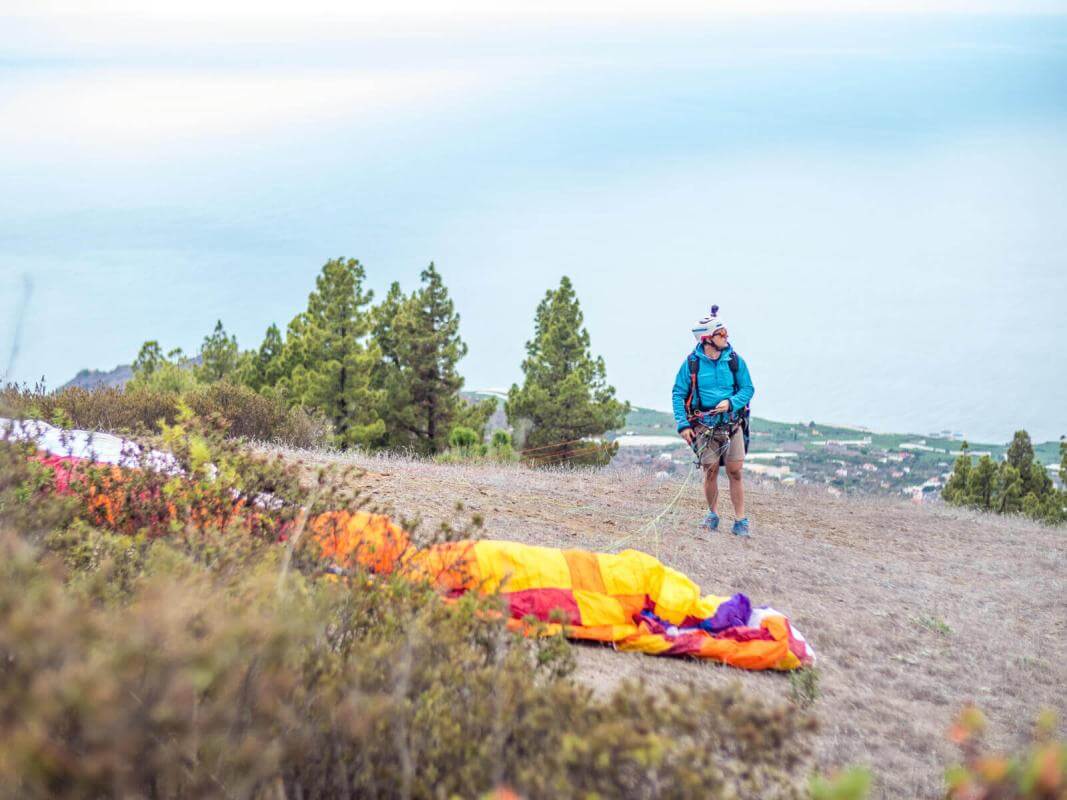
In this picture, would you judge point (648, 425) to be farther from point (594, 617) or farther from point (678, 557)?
point (594, 617)

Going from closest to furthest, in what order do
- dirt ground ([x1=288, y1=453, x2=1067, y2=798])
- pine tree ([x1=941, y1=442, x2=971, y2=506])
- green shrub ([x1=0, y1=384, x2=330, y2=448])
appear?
dirt ground ([x1=288, y1=453, x2=1067, y2=798])
green shrub ([x1=0, y1=384, x2=330, y2=448])
pine tree ([x1=941, y1=442, x2=971, y2=506])

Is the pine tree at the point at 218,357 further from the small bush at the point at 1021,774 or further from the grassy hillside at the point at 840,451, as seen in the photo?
the small bush at the point at 1021,774

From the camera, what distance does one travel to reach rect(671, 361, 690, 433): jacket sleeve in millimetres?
7512

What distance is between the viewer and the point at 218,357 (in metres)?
33.8

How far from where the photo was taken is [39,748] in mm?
1481

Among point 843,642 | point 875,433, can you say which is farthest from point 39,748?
point 875,433

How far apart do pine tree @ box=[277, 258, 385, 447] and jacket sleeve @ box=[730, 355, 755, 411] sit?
62.3 feet

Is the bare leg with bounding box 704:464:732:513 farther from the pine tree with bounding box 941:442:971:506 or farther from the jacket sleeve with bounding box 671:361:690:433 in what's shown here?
the pine tree with bounding box 941:442:971:506

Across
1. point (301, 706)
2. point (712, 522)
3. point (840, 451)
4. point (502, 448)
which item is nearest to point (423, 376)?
point (502, 448)

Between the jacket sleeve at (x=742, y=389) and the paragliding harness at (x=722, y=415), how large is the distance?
0.11ft

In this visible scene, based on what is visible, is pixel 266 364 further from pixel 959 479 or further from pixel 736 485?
pixel 736 485

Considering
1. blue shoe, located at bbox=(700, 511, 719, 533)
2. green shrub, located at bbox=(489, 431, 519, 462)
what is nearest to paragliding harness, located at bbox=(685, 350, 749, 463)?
blue shoe, located at bbox=(700, 511, 719, 533)

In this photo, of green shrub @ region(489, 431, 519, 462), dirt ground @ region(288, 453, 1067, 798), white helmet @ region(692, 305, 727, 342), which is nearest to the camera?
dirt ground @ region(288, 453, 1067, 798)

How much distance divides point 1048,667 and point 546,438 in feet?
68.0
